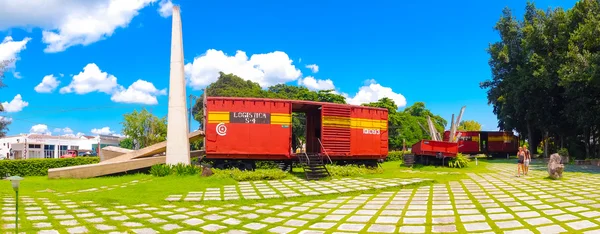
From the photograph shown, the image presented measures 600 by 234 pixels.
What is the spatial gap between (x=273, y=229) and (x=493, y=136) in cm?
3377

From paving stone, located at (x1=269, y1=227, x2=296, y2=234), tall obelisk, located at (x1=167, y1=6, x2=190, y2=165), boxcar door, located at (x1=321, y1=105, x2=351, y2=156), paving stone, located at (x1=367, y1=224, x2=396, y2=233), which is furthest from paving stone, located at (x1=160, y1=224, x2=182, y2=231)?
boxcar door, located at (x1=321, y1=105, x2=351, y2=156)

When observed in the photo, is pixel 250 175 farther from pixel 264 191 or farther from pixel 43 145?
pixel 43 145

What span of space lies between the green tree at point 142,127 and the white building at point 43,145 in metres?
8.38

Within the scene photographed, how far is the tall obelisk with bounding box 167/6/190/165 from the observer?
1554 centimetres

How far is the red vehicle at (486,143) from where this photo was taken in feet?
116

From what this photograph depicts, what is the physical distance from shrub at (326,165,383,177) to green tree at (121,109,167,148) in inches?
1026

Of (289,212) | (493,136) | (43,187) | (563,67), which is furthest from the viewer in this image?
Result: (493,136)

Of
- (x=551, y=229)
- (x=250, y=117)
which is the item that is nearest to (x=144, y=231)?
(x=551, y=229)

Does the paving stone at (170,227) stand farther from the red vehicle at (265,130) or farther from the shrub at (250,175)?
the red vehicle at (265,130)

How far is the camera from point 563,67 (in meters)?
20.6

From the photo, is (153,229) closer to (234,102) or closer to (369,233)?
(369,233)

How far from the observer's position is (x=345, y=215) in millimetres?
7566

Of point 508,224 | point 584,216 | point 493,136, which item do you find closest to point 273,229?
point 508,224

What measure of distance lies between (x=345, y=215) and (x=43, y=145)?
175 feet
